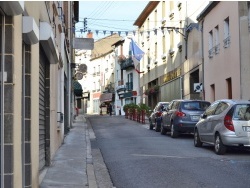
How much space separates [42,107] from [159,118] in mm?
13142

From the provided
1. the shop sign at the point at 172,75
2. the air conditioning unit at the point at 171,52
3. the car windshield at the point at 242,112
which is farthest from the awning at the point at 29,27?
the air conditioning unit at the point at 171,52

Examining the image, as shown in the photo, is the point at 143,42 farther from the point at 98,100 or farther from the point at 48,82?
the point at 48,82

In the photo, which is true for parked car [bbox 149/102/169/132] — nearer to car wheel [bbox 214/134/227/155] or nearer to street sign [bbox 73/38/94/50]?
street sign [bbox 73/38/94/50]

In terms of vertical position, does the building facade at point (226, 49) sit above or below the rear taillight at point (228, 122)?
above

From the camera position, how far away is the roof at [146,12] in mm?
43138

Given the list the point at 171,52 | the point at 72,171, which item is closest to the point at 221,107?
the point at 72,171

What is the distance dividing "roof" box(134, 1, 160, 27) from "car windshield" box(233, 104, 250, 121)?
98.3ft

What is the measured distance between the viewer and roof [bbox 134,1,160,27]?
4314 centimetres

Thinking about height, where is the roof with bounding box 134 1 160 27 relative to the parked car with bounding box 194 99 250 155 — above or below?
above

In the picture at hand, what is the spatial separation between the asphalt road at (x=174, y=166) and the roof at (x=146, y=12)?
29212mm

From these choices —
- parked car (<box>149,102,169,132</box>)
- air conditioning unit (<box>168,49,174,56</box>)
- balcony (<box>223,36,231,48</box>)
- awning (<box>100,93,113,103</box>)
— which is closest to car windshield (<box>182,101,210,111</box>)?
parked car (<box>149,102,169,132</box>)

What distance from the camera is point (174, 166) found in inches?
428

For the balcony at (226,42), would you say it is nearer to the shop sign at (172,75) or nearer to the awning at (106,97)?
the shop sign at (172,75)

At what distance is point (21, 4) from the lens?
5379 mm
